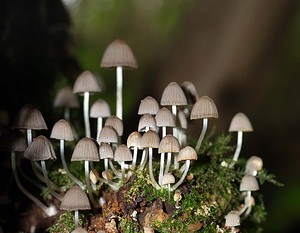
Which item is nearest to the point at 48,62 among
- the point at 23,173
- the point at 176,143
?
the point at 23,173

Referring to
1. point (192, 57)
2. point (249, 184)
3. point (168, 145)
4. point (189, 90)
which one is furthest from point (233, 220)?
point (192, 57)

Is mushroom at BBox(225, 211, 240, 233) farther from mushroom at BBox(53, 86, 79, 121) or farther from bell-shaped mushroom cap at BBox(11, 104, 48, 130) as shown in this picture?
mushroom at BBox(53, 86, 79, 121)

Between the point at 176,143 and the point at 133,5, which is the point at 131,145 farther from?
the point at 133,5

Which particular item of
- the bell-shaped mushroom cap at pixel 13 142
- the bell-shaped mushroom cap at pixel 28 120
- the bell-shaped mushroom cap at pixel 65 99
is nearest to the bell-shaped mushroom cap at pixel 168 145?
the bell-shaped mushroom cap at pixel 28 120

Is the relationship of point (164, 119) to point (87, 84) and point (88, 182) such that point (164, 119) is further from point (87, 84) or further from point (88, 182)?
point (87, 84)

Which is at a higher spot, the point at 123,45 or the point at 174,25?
the point at 174,25

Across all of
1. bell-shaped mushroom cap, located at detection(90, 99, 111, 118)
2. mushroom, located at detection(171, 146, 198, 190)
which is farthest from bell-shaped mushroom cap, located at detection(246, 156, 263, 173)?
bell-shaped mushroom cap, located at detection(90, 99, 111, 118)
